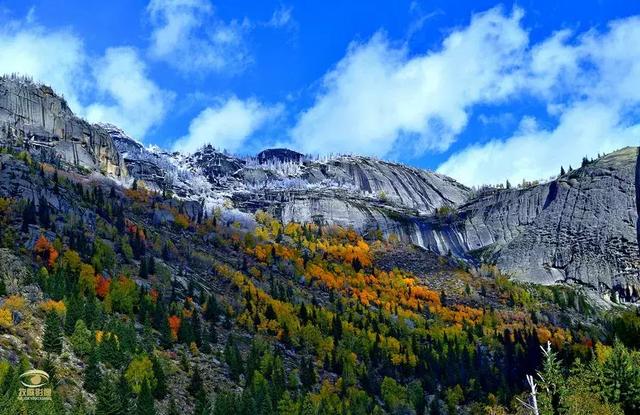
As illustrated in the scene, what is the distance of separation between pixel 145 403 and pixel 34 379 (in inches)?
485

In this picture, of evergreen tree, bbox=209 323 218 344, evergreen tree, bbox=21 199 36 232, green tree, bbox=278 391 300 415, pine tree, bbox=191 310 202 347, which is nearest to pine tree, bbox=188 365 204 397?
green tree, bbox=278 391 300 415

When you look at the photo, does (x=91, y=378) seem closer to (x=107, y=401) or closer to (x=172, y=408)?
(x=107, y=401)

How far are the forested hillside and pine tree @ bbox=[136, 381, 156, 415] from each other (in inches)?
13.8

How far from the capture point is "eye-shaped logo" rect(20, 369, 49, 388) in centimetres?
6979

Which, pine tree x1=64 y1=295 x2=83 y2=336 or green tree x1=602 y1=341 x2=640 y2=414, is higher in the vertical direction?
pine tree x1=64 y1=295 x2=83 y2=336

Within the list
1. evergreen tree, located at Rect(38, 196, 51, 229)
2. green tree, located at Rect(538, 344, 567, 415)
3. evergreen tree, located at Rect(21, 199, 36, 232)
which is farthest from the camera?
evergreen tree, located at Rect(38, 196, 51, 229)

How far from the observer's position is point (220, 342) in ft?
421

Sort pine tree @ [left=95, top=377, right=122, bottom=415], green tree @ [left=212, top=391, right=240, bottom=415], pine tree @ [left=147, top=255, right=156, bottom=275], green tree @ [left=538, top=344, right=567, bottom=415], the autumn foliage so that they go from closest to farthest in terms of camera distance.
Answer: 1. green tree @ [left=538, top=344, right=567, bottom=415]
2. pine tree @ [left=95, top=377, right=122, bottom=415]
3. green tree @ [left=212, top=391, right=240, bottom=415]
4. the autumn foliage
5. pine tree @ [left=147, top=255, right=156, bottom=275]

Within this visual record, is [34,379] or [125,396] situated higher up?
[34,379]

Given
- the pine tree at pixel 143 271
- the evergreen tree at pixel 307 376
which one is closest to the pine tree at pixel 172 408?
the evergreen tree at pixel 307 376

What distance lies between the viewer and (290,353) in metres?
141

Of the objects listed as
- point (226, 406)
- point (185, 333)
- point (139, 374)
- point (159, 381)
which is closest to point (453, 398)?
point (185, 333)

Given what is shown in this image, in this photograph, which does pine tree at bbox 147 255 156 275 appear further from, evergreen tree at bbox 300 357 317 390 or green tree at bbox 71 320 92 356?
green tree at bbox 71 320 92 356

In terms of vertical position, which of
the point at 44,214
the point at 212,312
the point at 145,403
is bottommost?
the point at 145,403
